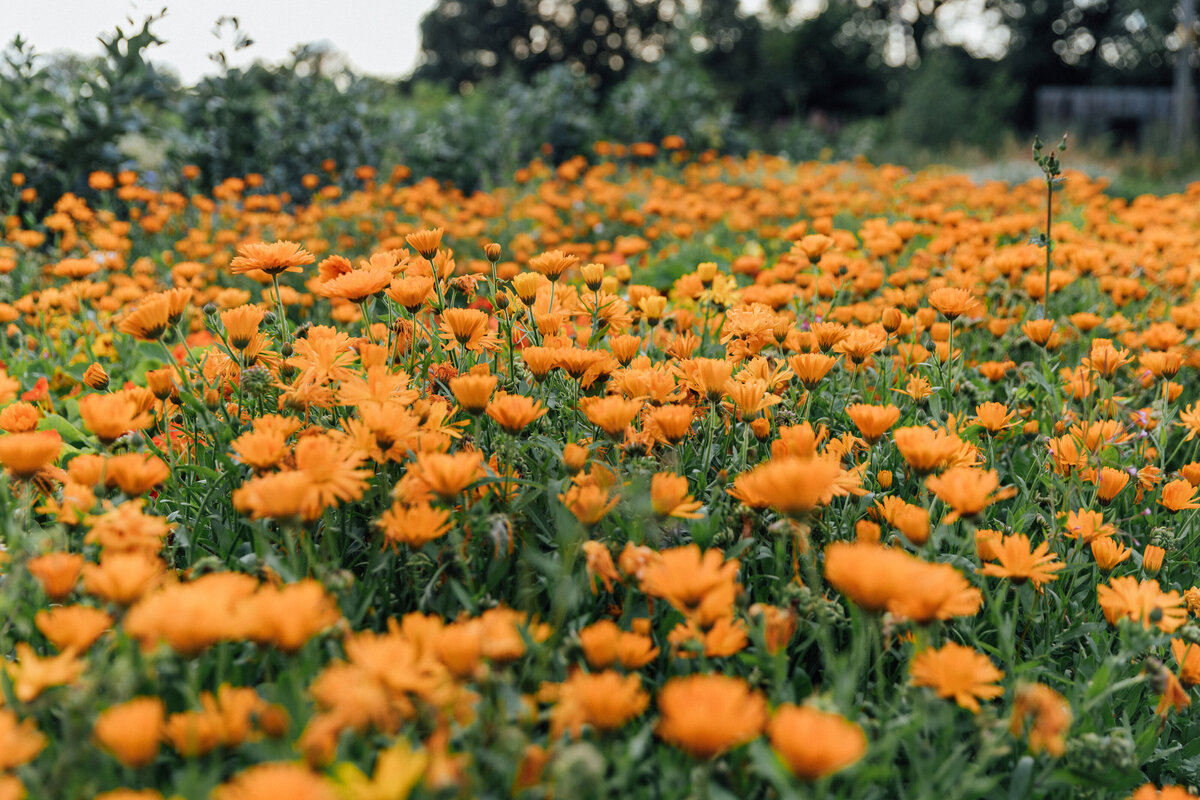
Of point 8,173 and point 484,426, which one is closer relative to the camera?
point 484,426

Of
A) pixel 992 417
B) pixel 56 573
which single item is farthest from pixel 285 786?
pixel 992 417

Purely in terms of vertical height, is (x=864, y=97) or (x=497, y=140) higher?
(x=864, y=97)

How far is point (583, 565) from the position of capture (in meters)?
1.33

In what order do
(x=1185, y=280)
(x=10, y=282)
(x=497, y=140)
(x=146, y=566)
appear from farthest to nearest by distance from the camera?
(x=497, y=140), (x=10, y=282), (x=1185, y=280), (x=146, y=566)

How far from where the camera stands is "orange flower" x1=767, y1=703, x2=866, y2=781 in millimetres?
740

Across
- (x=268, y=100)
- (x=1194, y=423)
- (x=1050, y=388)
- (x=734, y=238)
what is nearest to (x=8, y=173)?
(x=268, y=100)

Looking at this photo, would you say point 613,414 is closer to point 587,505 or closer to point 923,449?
point 587,505

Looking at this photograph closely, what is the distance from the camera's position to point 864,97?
28016 mm

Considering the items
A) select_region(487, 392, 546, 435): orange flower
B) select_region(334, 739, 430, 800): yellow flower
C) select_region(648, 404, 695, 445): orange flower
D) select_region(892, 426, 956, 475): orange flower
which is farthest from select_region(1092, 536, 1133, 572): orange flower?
select_region(334, 739, 430, 800): yellow flower

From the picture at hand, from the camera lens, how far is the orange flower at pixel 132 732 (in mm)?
763

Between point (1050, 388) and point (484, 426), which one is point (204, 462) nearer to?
point (484, 426)

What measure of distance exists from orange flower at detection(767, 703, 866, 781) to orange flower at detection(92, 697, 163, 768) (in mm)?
588

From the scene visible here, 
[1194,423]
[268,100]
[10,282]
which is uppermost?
[268,100]

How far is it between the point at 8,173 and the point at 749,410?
5317 millimetres
